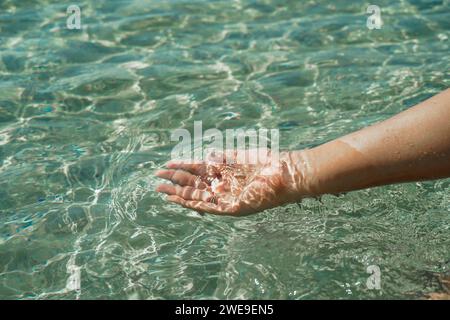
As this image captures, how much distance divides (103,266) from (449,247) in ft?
6.01

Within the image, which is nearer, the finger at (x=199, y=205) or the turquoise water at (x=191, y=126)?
the turquoise water at (x=191, y=126)

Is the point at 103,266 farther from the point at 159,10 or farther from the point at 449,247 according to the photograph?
the point at 159,10

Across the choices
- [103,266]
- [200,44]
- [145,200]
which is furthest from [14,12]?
[103,266]

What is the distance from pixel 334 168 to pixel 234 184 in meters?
0.63

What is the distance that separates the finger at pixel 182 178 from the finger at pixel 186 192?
1.7 inches

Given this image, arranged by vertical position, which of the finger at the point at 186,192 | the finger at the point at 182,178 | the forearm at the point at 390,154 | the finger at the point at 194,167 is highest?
the forearm at the point at 390,154

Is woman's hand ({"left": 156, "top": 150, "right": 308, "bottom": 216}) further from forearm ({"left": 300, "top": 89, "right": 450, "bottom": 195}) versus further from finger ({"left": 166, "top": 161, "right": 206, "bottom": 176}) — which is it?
forearm ({"left": 300, "top": 89, "right": 450, "bottom": 195})

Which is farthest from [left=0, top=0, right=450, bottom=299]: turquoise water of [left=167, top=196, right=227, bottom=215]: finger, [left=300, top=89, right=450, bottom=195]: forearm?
[left=300, top=89, right=450, bottom=195]: forearm

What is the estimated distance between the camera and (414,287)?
3111 millimetres

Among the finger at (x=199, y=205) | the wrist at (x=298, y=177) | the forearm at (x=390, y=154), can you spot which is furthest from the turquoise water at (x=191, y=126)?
the forearm at (x=390, y=154)

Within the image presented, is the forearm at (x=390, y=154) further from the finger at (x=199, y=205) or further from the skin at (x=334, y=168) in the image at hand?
the finger at (x=199, y=205)

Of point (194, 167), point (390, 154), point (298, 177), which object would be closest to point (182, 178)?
point (194, 167)

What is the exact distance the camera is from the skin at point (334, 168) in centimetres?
329

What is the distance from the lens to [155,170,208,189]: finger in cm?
387
